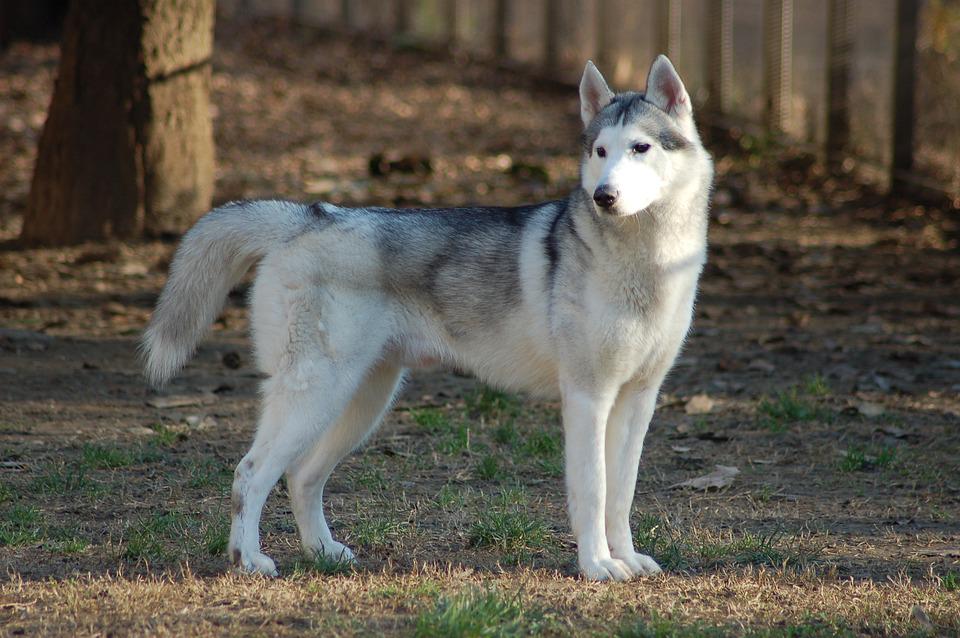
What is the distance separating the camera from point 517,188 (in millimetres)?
11289

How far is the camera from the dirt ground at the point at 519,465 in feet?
12.7

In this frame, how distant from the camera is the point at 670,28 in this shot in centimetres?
1428

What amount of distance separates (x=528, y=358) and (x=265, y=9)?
21917mm

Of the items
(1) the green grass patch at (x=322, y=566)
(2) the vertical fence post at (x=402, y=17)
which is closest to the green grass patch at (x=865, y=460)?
(1) the green grass patch at (x=322, y=566)

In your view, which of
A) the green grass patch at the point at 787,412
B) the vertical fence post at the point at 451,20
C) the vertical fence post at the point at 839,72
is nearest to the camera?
the green grass patch at the point at 787,412

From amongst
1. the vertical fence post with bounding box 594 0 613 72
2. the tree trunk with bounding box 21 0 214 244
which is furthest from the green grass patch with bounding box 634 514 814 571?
the vertical fence post with bounding box 594 0 613 72

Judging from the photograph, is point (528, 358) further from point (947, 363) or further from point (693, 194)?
point (947, 363)

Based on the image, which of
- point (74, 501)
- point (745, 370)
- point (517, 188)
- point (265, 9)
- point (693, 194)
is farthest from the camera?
point (265, 9)

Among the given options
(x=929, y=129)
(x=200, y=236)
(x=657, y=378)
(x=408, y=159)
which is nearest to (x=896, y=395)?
(x=657, y=378)

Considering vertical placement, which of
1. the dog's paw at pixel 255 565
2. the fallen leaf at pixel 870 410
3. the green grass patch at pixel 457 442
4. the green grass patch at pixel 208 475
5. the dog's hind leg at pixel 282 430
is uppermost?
the dog's hind leg at pixel 282 430

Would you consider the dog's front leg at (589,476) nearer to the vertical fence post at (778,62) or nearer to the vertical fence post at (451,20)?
the vertical fence post at (778,62)

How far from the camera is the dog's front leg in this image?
13.8 feet

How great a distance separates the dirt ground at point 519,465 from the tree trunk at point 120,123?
0.29 m

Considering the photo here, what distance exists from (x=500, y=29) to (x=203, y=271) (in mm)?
15086
